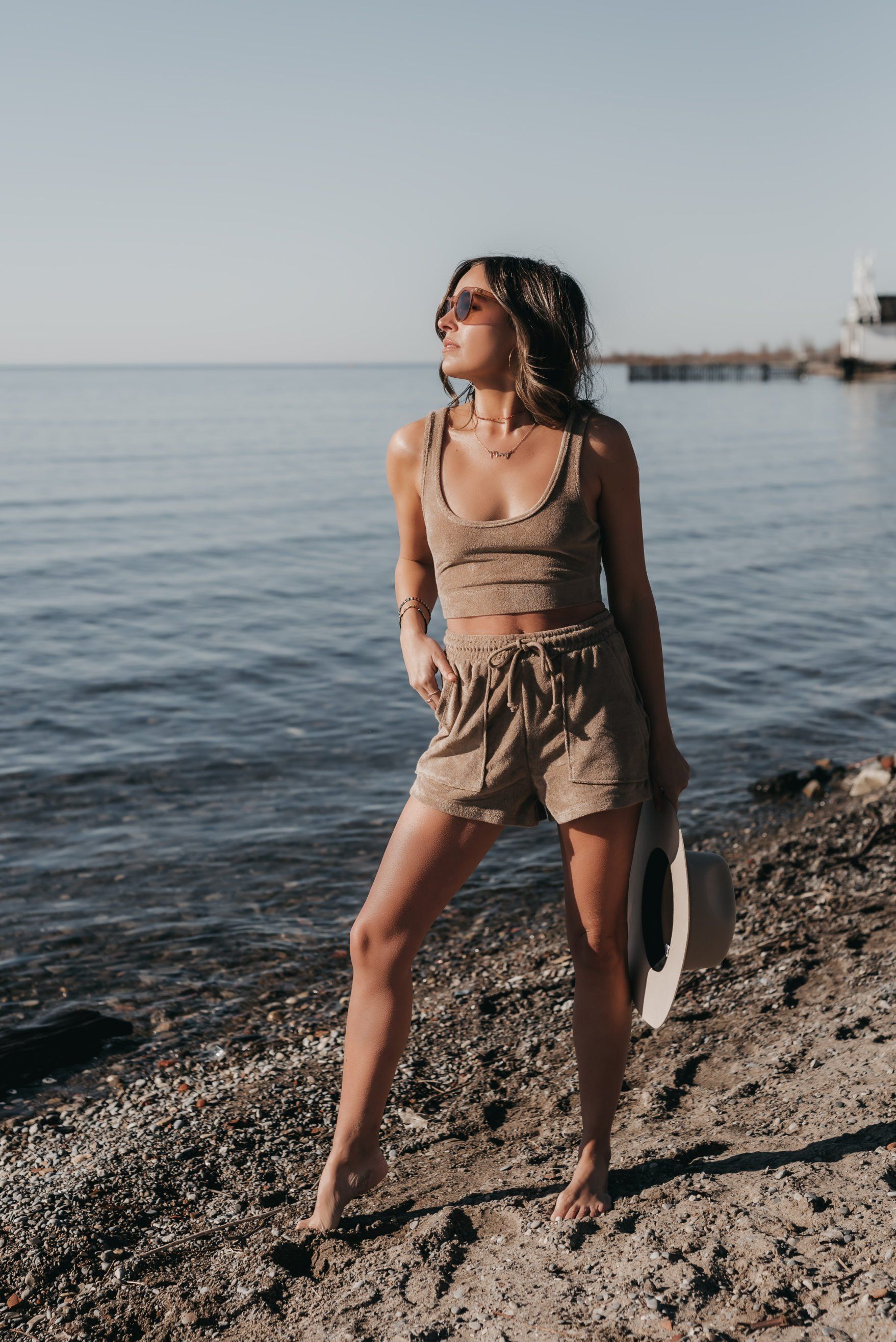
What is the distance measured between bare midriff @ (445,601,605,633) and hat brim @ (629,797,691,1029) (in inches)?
20.0

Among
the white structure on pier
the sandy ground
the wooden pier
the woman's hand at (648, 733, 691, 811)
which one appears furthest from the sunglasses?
the wooden pier

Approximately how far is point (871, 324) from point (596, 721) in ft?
306

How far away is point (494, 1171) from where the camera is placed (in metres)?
3.33

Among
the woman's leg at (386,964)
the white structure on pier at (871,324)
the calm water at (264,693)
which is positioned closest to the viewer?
the woman's leg at (386,964)

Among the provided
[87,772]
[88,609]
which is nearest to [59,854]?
[87,772]

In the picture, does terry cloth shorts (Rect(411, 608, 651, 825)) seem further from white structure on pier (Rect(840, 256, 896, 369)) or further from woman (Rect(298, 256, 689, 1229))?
white structure on pier (Rect(840, 256, 896, 369))

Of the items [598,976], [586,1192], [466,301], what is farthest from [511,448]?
[586,1192]

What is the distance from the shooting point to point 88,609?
15.4 metres

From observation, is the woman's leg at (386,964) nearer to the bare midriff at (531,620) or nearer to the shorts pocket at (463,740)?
the shorts pocket at (463,740)

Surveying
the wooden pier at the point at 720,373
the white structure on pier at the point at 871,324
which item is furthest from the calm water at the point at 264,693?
the wooden pier at the point at 720,373

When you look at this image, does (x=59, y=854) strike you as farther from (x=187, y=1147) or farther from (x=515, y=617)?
(x=515, y=617)

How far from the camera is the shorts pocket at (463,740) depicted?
2.65m

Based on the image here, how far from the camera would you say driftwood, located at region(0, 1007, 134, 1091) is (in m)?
4.39

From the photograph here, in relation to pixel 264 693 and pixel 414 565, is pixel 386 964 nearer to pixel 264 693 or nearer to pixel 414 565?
pixel 414 565
